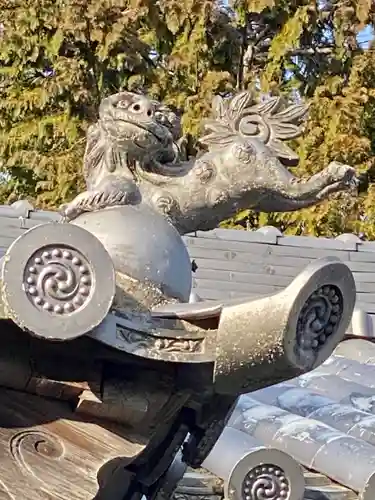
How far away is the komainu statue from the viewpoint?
1464mm

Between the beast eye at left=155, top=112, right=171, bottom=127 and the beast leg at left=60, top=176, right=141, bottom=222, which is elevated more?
the beast eye at left=155, top=112, right=171, bottom=127

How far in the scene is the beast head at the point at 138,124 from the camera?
1.99 metres

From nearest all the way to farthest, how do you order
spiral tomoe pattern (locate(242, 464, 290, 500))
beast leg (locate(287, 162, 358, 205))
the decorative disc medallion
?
the decorative disc medallion
beast leg (locate(287, 162, 358, 205))
spiral tomoe pattern (locate(242, 464, 290, 500))

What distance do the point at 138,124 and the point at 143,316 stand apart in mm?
518

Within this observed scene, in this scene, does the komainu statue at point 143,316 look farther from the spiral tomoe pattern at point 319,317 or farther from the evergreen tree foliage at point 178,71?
the evergreen tree foliage at point 178,71

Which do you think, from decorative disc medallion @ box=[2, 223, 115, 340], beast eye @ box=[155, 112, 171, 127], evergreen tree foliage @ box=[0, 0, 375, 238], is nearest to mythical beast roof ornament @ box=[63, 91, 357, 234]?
beast eye @ box=[155, 112, 171, 127]

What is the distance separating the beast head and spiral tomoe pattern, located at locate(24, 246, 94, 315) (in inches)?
22.1

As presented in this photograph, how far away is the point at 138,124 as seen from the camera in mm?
1979

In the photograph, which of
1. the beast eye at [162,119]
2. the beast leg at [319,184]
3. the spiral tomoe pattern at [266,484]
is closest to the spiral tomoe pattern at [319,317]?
the beast leg at [319,184]

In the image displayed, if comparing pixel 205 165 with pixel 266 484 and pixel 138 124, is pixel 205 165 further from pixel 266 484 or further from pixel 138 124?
pixel 266 484

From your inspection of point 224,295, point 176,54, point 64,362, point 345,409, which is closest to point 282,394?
point 345,409

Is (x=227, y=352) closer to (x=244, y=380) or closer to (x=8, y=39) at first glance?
(x=244, y=380)

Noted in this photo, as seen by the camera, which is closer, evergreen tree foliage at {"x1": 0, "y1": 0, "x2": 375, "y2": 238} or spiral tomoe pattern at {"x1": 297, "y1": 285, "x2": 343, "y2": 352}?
spiral tomoe pattern at {"x1": 297, "y1": 285, "x2": 343, "y2": 352}

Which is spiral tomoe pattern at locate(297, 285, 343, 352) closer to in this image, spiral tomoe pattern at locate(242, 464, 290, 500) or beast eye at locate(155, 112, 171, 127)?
beast eye at locate(155, 112, 171, 127)
